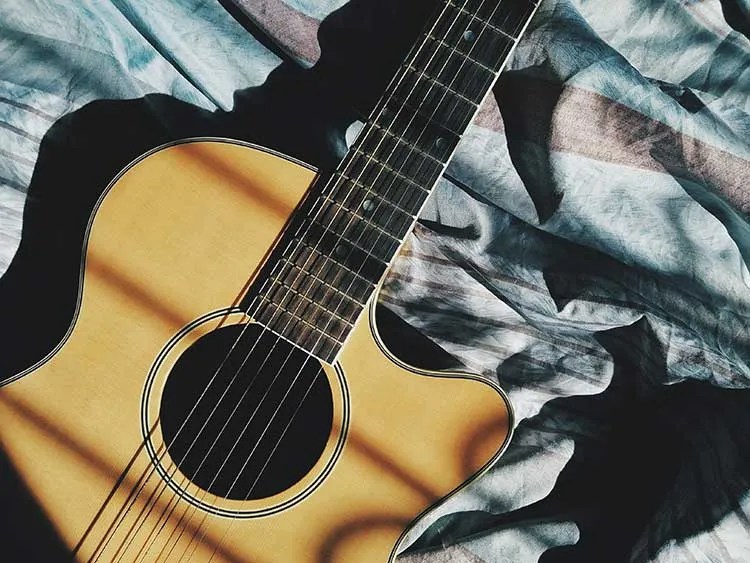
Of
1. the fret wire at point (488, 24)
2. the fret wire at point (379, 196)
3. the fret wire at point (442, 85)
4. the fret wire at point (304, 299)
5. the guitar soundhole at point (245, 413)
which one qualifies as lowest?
the guitar soundhole at point (245, 413)

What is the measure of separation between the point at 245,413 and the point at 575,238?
504 mm

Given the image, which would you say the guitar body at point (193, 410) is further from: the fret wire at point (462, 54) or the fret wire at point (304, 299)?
the fret wire at point (462, 54)

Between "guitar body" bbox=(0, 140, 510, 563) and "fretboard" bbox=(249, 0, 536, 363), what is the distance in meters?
0.03

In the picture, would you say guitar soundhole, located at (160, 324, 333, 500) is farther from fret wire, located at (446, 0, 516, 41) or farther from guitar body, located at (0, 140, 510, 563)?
fret wire, located at (446, 0, 516, 41)

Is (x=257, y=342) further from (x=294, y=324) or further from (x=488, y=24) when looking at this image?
(x=488, y=24)

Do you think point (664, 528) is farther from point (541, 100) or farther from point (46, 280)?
point (46, 280)

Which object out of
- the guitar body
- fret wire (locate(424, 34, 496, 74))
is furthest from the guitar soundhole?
fret wire (locate(424, 34, 496, 74))

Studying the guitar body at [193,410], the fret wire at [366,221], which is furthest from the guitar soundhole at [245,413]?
the fret wire at [366,221]

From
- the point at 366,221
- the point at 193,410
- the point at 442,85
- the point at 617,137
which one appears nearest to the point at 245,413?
the point at 193,410

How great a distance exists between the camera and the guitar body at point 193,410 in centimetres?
85

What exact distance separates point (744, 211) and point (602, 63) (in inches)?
10.2

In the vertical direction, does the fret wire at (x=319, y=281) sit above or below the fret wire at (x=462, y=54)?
below

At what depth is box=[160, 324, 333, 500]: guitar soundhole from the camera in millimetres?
897

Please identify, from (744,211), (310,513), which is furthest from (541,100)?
(310,513)
